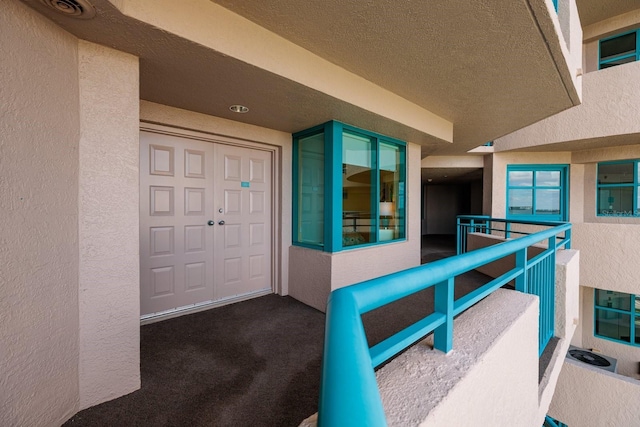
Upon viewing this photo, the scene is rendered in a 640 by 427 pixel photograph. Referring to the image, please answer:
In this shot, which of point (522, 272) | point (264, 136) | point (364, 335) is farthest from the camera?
point (264, 136)

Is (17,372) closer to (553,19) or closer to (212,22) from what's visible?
(212,22)

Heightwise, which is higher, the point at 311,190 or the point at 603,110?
the point at 603,110

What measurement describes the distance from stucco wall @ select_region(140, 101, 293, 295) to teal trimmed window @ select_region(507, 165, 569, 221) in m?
6.48

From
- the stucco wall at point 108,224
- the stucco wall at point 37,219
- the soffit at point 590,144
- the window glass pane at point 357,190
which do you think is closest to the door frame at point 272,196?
the window glass pane at point 357,190

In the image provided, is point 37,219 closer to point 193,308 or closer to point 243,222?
point 193,308

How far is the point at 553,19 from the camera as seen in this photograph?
1.93m

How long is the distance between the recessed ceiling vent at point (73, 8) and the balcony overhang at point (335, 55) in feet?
0.16

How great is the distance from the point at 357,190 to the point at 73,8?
3.23 m

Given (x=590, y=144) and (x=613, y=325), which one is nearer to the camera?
(x=590, y=144)

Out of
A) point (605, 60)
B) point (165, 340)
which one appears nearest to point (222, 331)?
point (165, 340)

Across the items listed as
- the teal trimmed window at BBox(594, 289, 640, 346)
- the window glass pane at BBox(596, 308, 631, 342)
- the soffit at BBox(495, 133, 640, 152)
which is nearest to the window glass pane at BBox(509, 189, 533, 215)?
the soffit at BBox(495, 133, 640, 152)

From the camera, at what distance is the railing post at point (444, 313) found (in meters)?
1.08

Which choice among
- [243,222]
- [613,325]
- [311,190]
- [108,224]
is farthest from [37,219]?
[613,325]

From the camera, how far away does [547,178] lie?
22.9 feet
